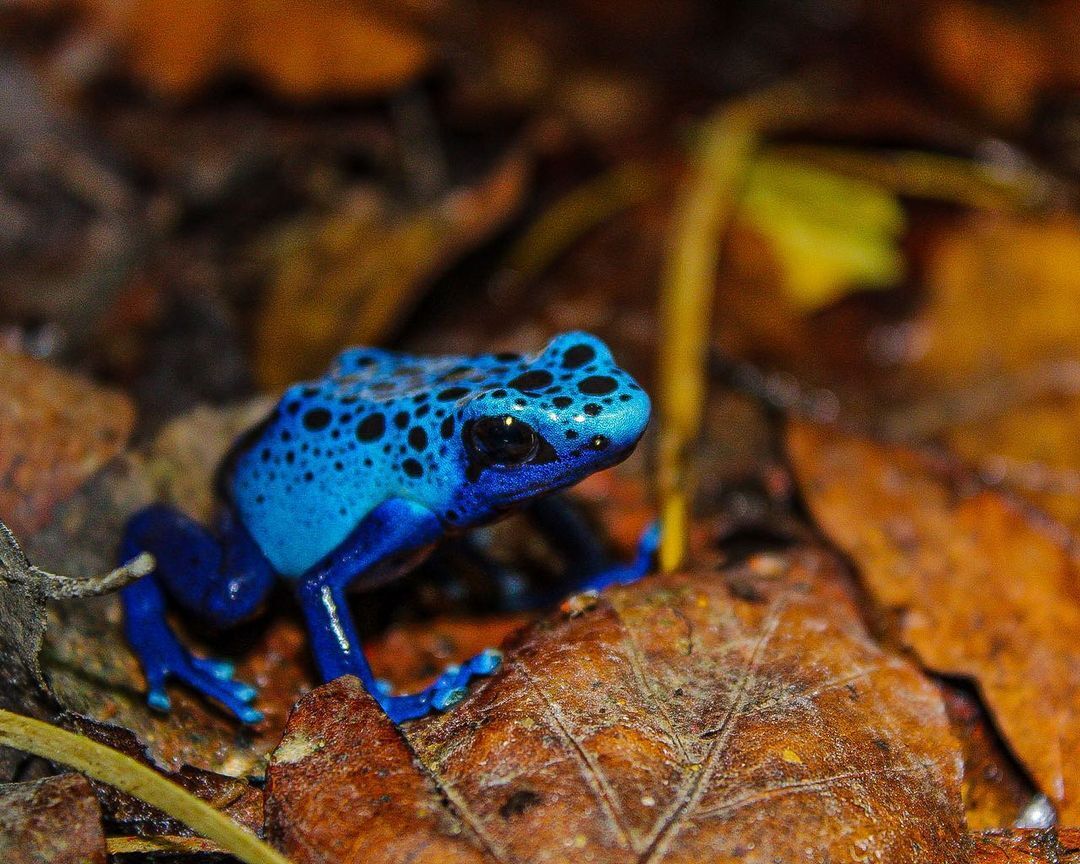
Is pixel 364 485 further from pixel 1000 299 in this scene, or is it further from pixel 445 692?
pixel 1000 299

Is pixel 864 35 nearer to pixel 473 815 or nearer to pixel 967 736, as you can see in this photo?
pixel 967 736

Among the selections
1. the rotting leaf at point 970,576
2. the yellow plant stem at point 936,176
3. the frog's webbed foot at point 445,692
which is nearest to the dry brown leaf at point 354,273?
the rotting leaf at point 970,576

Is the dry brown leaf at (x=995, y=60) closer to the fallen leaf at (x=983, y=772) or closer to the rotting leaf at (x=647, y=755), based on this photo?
the fallen leaf at (x=983, y=772)

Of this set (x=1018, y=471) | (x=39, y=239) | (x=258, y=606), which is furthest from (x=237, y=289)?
(x=1018, y=471)

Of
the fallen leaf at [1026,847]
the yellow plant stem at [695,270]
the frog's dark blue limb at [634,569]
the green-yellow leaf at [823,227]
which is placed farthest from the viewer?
the green-yellow leaf at [823,227]

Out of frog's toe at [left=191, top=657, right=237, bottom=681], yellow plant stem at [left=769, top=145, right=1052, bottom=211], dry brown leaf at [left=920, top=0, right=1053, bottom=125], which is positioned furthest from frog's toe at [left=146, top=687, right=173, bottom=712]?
dry brown leaf at [left=920, top=0, right=1053, bottom=125]

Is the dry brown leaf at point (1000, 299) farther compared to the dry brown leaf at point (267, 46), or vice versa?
the dry brown leaf at point (267, 46)
